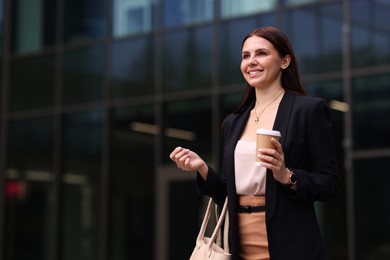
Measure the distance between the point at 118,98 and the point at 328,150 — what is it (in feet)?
36.4

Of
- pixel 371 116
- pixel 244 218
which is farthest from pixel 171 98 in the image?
pixel 244 218

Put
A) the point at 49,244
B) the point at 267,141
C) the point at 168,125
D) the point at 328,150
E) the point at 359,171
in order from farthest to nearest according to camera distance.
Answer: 1. the point at 49,244
2. the point at 168,125
3. the point at 359,171
4. the point at 328,150
5. the point at 267,141

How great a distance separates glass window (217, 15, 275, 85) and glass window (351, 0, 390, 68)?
169cm

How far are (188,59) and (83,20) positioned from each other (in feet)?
8.95

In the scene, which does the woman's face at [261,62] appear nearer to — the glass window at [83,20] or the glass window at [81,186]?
the glass window at [81,186]

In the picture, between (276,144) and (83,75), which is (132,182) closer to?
(83,75)

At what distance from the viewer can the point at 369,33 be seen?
441 inches

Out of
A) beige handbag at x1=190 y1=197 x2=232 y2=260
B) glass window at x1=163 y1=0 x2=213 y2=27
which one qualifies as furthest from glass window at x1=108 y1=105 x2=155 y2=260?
beige handbag at x1=190 y1=197 x2=232 y2=260

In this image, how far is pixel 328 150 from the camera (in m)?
2.97

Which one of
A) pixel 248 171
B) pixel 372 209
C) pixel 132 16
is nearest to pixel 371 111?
pixel 372 209

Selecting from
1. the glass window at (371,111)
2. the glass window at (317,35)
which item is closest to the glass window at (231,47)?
the glass window at (317,35)

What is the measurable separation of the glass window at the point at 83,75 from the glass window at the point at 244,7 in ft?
8.99

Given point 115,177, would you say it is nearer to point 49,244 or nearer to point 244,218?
point 49,244

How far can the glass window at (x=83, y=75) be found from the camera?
14.2 metres
